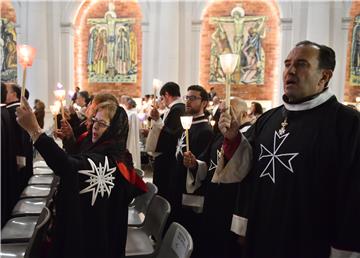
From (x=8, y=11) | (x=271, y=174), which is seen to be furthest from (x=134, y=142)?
(x=8, y=11)

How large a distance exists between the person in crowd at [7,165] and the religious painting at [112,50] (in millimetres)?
8955

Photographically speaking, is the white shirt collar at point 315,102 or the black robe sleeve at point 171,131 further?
the black robe sleeve at point 171,131

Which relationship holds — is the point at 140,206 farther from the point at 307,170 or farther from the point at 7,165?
the point at 307,170

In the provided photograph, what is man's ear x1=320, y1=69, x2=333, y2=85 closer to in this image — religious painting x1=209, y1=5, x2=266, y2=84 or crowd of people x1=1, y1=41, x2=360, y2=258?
crowd of people x1=1, y1=41, x2=360, y2=258

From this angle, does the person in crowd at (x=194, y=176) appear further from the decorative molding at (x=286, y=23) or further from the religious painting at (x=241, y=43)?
the decorative molding at (x=286, y=23)

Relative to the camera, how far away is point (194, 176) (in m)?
3.19

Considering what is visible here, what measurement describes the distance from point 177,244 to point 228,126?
32.8 inches

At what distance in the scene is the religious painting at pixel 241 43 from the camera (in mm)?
12383

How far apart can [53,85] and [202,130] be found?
1050 cm

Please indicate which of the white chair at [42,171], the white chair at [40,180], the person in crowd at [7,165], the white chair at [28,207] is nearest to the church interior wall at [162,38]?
the white chair at [42,171]

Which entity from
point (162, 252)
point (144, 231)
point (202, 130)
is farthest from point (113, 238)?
point (202, 130)

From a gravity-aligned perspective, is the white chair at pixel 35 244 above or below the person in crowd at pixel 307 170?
below

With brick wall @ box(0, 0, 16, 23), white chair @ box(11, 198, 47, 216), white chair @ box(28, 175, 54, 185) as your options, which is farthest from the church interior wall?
white chair @ box(11, 198, 47, 216)

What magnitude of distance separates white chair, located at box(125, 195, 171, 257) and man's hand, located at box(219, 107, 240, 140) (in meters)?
0.94
